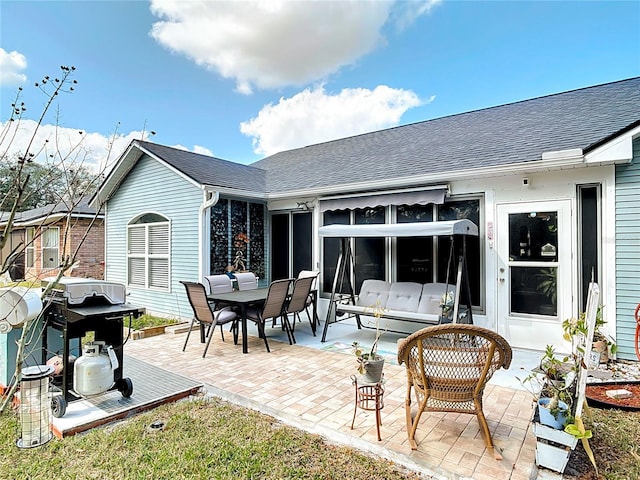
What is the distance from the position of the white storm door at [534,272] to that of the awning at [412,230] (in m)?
0.62

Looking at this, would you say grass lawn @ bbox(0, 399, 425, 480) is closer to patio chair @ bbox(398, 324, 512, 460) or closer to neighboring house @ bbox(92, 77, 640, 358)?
patio chair @ bbox(398, 324, 512, 460)

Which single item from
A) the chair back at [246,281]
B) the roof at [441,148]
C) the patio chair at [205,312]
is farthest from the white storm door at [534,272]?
the chair back at [246,281]

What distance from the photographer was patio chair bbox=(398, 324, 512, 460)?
2.83 metres

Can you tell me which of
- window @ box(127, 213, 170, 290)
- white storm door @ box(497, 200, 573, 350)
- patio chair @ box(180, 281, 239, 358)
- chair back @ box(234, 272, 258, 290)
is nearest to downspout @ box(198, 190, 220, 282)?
chair back @ box(234, 272, 258, 290)

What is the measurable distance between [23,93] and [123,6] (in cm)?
629

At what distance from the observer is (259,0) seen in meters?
7.84

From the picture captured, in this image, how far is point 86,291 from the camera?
365 cm

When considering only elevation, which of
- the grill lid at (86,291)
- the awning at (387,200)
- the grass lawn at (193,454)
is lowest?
the grass lawn at (193,454)

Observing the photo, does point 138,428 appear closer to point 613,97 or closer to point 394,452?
point 394,452

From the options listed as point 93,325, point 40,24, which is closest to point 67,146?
point 93,325

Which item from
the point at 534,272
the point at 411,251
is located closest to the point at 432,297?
the point at 411,251

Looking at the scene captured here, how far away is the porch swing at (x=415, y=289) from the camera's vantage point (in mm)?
5359

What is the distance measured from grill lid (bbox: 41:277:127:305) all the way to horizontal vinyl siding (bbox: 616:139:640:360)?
6388mm

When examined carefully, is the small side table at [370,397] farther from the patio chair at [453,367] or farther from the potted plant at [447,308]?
the potted plant at [447,308]
